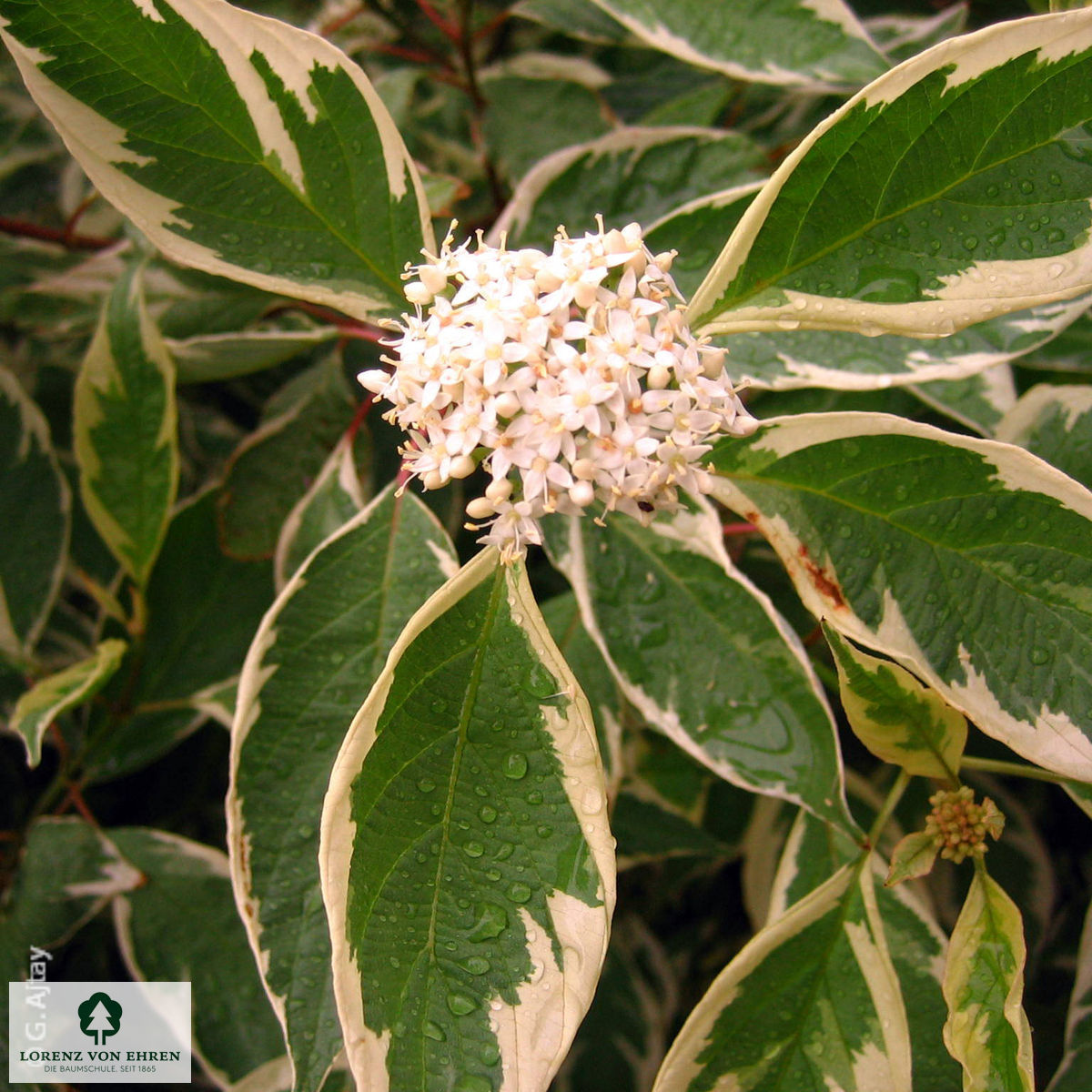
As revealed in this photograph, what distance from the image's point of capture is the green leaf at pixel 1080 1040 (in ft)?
2.69

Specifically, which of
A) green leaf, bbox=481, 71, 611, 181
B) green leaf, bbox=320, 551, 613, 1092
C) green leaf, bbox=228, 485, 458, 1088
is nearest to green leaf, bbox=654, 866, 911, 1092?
green leaf, bbox=320, 551, 613, 1092

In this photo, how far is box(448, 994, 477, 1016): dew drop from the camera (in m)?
0.60

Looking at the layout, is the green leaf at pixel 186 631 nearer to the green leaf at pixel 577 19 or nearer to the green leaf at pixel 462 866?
the green leaf at pixel 462 866

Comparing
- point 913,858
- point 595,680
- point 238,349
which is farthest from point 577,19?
point 913,858

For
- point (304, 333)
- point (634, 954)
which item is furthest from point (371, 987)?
point (634, 954)

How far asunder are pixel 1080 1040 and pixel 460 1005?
23.7 inches

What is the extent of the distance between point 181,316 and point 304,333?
22 cm

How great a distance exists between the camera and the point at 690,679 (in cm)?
79

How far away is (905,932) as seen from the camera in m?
0.91

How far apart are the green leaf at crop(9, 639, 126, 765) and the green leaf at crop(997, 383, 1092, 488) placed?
3.00 feet

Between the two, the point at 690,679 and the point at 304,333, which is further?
the point at 304,333

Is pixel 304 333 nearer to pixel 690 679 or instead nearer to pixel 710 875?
pixel 690 679

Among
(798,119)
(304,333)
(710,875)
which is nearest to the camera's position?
(304,333)

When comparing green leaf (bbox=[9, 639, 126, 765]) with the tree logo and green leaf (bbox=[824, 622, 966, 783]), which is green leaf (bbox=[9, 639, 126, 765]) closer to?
the tree logo
